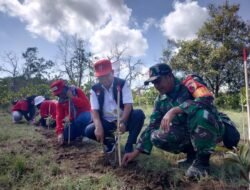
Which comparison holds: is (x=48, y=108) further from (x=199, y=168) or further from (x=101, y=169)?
(x=199, y=168)


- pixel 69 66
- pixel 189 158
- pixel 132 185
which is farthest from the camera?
pixel 69 66

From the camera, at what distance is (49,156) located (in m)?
3.37

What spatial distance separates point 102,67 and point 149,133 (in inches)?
36.1

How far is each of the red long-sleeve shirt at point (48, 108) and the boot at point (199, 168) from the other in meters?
4.71

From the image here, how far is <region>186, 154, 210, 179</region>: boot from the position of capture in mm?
2346

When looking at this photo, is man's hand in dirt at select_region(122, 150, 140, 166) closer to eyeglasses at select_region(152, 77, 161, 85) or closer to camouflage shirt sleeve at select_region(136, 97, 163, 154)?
camouflage shirt sleeve at select_region(136, 97, 163, 154)

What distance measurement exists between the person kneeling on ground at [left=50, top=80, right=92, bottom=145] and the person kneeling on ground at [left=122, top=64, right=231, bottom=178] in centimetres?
165

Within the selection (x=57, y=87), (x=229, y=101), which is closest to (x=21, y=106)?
(x=57, y=87)

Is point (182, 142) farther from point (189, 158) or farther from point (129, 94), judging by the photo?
point (129, 94)

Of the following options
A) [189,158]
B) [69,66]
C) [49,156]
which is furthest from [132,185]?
[69,66]

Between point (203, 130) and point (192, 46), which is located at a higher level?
point (192, 46)

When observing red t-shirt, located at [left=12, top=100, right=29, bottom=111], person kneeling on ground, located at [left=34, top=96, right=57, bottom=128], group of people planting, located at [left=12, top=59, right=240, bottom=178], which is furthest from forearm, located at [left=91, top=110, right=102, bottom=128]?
red t-shirt, located at [left=12, top=100, right=29, bottom=111]

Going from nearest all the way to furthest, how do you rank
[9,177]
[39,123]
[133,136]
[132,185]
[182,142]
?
1. [132,185]
2. [9,177]
3. [182,142]
4. [133,136]
5. [39,123]

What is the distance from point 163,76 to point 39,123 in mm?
5920
